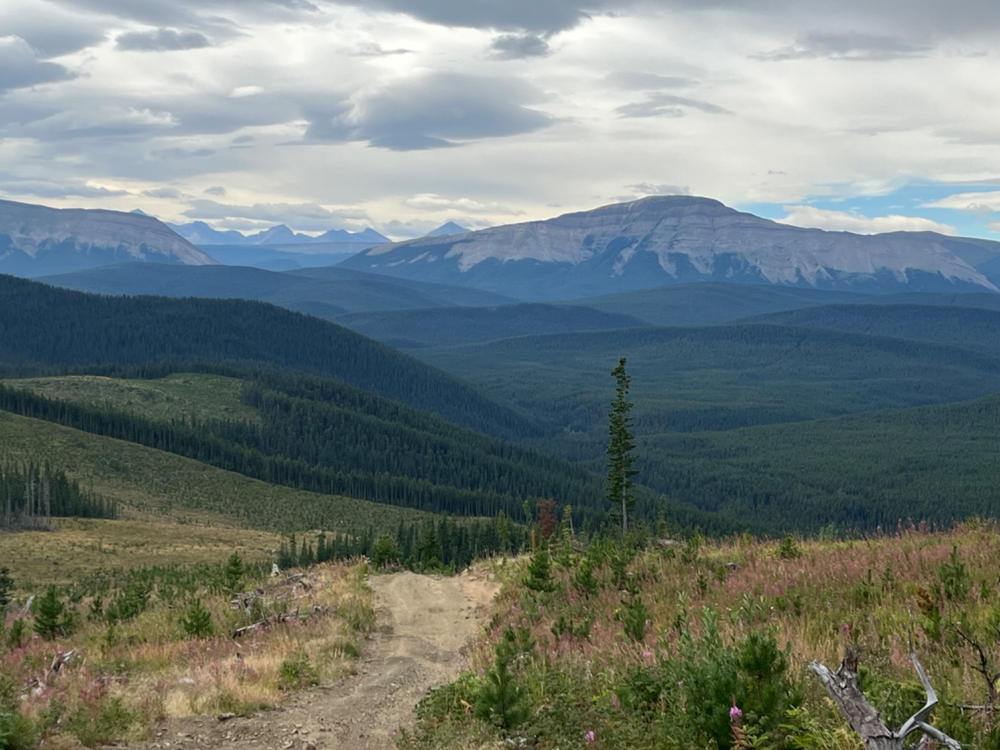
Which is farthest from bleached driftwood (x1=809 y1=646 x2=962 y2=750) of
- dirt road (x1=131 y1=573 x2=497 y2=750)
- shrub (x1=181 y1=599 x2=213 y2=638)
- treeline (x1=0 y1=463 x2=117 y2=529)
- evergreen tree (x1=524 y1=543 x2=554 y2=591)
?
treeline (x1=0 y1=463 x2=117 y2=529)

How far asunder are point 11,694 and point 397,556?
63.3ft

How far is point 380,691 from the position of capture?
14703 millimetres

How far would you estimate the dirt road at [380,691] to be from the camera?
38.4 ft

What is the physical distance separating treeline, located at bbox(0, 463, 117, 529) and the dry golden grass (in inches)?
183

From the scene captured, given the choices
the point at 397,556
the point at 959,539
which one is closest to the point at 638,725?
the point at 959,539

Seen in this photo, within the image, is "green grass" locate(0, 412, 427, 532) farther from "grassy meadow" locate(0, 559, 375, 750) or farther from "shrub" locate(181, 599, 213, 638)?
"shrub" locate(181, 599, 213, 638)

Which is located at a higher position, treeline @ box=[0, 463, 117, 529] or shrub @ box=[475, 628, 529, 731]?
shrub @ box=[475, 628, 529, 731]

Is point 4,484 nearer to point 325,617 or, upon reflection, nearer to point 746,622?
point 325,617

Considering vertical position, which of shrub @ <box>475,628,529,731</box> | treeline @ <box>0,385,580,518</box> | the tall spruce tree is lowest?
treeline @ <box>0,385,580,518</box>

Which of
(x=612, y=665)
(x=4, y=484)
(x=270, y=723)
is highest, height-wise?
(x=612, y=665)

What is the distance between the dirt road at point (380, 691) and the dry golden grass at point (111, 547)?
43330 millimetres

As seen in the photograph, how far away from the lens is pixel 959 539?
1720 cm

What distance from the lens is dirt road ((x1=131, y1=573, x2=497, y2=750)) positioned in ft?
38.4

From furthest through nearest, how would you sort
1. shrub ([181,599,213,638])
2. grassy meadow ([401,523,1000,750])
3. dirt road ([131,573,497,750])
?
1. shrub ([181,599,213,638])
2. dirt road ([131,573,497,750])
3. grassy meadow ([401,523,1000,750])
